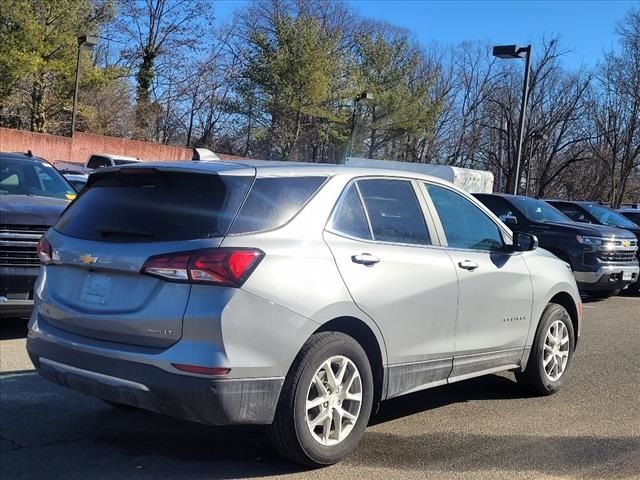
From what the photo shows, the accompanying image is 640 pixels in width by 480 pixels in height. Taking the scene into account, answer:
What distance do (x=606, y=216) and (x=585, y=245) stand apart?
337 centimetres

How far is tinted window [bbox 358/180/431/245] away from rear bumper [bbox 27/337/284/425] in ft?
4.28

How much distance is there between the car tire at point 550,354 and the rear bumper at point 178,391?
9.15 ft

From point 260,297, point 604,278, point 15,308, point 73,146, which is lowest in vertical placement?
point 15,308

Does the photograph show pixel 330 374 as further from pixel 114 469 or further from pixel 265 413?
pixel 114 469

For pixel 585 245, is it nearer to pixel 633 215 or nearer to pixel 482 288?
pixel 633 215

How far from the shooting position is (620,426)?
5.04 m

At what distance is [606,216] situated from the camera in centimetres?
1464

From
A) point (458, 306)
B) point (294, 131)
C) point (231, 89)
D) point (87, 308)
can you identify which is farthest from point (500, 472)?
point (231, 89)

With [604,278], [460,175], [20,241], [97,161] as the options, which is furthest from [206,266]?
[97,161]

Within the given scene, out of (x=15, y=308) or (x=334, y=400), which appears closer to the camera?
(x=334, y=400)

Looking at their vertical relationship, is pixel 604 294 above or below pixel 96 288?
below

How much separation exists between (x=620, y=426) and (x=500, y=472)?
150 centimetres

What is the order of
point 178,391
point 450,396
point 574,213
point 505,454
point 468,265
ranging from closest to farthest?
point 178,391 → point 505,454 → point 468,265 → point 450,396 → point 574,213

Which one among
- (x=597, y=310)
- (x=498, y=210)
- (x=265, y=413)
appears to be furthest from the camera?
(x=498, y=210)
